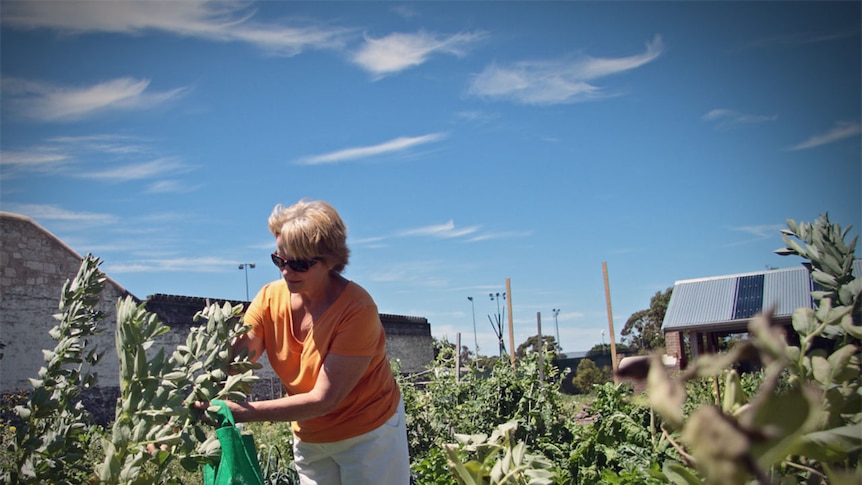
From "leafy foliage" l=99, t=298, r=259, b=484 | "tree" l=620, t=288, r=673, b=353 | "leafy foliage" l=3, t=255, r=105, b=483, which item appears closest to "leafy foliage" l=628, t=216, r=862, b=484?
"leafy foliage" l=99, t=298, r=259, b=484

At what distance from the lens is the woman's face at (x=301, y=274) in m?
2.29

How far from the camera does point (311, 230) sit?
2.23m

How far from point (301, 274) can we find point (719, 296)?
1919 cm

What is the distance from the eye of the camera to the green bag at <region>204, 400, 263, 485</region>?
1.54 meters

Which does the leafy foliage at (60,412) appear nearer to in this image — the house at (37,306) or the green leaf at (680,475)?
the green leaf at (680,475)

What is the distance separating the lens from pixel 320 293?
241 cm

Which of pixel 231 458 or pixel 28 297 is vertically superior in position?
pixel 28 297

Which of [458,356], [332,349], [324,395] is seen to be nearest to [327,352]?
[332,349]

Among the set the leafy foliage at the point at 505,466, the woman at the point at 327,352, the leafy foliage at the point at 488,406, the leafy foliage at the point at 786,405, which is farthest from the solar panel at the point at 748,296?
the leafy foliage at the point at 505,466

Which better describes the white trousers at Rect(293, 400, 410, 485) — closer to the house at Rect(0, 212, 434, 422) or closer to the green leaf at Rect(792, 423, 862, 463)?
the green leaf at Rect(792, 423, 862, 463)

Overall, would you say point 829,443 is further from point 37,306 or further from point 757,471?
point 37,306

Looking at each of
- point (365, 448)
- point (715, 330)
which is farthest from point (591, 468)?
point (715, 330)

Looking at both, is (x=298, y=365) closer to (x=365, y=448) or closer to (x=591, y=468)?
(x=365, y=448)

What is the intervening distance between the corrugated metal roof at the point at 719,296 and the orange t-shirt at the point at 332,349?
55.4 feet
